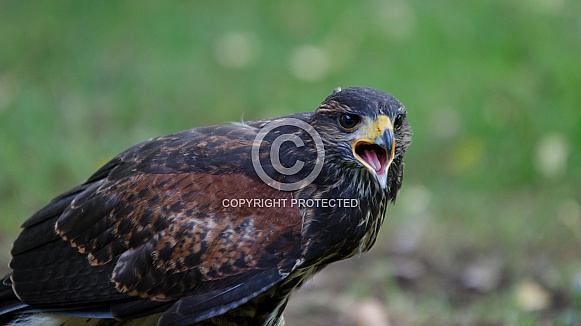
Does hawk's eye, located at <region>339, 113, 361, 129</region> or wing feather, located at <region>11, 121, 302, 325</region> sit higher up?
hawk's eye, located at <region>339, 113, 361, 129</region>

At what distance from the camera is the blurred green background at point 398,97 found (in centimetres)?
657

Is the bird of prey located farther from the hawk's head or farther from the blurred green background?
the blurred green background

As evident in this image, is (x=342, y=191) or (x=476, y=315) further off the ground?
(x=342, y=191)

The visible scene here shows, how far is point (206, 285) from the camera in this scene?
14.7 ft

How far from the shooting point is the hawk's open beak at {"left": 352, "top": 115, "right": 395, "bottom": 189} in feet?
14.1

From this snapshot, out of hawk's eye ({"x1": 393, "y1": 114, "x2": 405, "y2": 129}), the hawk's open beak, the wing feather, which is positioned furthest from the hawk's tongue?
the wing feather

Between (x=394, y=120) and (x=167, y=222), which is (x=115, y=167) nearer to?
(x=167, y=222)

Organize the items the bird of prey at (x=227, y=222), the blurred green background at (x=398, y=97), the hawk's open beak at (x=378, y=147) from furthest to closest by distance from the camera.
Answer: the blurred green background at (x=398, y=97), the bird of prey at (x=227, y=222), the hawk's open beak at (x=378, y=147)

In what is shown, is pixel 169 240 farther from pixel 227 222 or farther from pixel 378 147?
pixel 378 147

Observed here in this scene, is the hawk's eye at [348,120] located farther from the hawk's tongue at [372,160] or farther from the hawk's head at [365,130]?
the hawk's tongue at [372,160]

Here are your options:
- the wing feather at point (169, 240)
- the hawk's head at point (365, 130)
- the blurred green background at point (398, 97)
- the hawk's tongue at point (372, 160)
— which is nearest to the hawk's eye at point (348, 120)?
the hawk's head at point (365, 130)

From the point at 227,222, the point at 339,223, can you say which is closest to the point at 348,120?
the point at 339,223

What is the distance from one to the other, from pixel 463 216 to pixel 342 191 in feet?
10.4

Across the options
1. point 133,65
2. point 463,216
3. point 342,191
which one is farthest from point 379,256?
point 133,65
